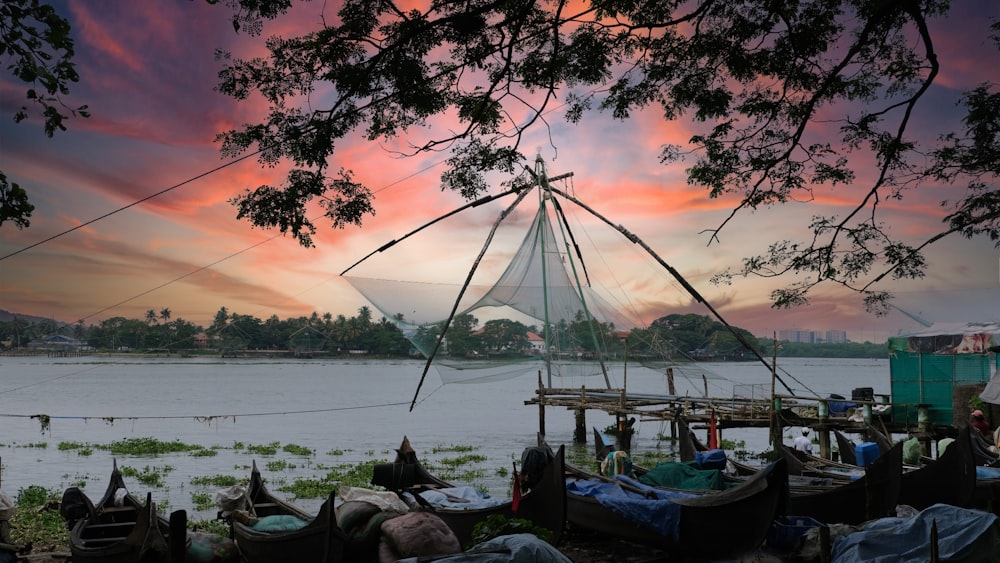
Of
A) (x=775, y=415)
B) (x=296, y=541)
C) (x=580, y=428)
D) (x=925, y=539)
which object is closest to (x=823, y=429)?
(x=775, y=415)

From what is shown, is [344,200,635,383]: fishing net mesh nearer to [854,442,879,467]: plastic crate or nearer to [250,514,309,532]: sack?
[854,442,879,467]: plastic crate

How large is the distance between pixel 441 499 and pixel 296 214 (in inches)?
143

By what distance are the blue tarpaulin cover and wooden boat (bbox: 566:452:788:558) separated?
667 mm

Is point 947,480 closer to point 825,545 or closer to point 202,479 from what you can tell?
point 825,545

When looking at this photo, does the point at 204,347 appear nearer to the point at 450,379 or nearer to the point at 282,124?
the point at 450,379

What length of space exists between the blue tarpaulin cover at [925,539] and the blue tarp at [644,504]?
142 centimetres

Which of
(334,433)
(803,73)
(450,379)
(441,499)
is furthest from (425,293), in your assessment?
(334,433)

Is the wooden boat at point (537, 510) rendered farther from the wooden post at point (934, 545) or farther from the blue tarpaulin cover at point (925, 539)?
the wooden post at point (934, 545)

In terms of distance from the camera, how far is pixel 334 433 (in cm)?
2931

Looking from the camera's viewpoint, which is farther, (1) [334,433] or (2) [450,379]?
(1) [334,433]

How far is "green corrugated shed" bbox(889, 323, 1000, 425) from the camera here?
565 inches

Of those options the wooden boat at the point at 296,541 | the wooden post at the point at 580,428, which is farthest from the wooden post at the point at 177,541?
the wooden post at the point at 580,428

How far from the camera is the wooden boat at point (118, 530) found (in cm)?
626

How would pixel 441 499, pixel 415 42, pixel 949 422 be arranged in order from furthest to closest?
pixel 949 422
pixel 441 499
pixel 415 42
